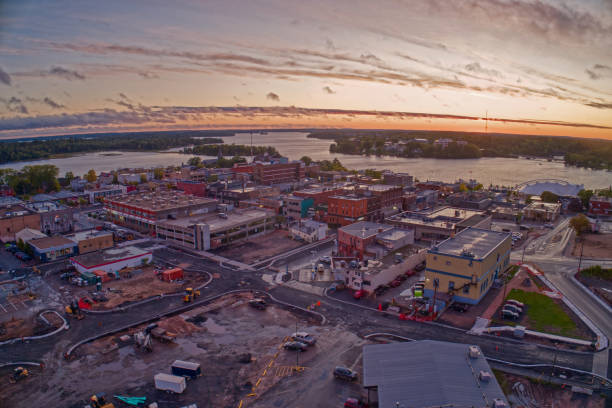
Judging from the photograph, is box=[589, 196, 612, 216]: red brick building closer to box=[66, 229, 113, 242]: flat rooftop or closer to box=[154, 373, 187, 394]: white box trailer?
box=[154, 373, 187, 394]: white box trailer

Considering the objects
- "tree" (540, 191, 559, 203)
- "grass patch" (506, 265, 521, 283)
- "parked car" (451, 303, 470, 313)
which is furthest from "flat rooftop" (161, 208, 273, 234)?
"tree" (540, 191, 559, 203)

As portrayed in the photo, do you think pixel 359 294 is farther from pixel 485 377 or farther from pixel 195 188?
pixel 195 188

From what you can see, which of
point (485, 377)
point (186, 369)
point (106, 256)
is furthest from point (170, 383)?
point (106, 256)

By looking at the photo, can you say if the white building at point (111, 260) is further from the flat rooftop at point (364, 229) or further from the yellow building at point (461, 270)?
the yellow building at point (461, 270)

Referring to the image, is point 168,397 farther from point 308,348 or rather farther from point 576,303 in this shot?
point 576,303

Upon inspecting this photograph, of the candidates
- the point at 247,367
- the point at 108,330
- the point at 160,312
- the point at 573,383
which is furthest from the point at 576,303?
the point at 108,330

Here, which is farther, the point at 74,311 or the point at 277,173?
the point at 277,173
